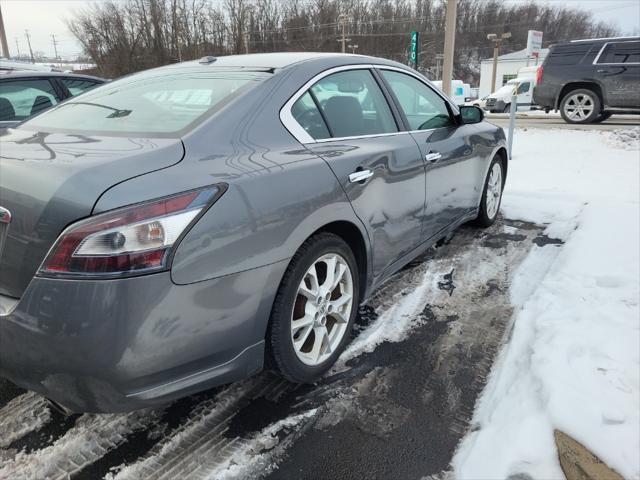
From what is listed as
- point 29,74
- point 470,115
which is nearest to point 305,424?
point 470,115

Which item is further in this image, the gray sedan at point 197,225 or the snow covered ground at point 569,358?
the snow covered ground at point 569,358

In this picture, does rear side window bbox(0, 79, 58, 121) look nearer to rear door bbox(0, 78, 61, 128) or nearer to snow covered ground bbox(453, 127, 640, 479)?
rear door bbox(0, 78, 61, 128)

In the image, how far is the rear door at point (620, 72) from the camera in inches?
427

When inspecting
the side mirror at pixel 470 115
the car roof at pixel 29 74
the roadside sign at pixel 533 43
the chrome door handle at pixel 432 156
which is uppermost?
the roadside sign at pixel 533 43

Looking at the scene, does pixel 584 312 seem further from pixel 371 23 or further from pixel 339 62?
pixel 371 23

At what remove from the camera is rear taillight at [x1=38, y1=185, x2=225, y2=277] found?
1.52m

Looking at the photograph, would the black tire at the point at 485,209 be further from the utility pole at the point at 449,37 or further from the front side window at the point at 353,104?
the utility pole at the point at 449,37

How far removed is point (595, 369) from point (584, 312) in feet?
2.05

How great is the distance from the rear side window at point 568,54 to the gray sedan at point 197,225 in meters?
10.5

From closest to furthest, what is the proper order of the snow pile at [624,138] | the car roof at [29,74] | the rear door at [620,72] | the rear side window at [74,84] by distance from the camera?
the car roof at [29,74] → the rear side window at [74,84] → the snow pile at [624,138] → the rear door at [620,72]

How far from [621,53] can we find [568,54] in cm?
109

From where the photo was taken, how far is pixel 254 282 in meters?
1.87

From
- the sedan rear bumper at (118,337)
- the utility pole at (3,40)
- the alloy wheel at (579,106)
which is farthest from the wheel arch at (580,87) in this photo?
the utility pole at (3,40)

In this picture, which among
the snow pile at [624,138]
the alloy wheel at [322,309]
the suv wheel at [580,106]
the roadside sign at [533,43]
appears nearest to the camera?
the alloy wheel at [322,309]
